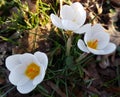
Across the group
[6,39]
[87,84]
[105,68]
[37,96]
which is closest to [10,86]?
[37,96]

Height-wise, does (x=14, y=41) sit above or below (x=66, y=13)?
below

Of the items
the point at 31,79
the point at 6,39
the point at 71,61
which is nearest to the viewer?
the point at 31,79

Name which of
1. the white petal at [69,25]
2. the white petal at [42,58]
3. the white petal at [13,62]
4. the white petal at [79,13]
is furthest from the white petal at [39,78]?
the white petal at [79,13]

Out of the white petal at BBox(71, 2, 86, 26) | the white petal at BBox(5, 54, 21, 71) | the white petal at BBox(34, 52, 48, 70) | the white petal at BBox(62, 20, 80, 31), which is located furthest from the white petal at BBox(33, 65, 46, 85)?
the white petal at BBox(71, 2, 86, 26)

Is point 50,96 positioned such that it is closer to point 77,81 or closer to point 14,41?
point 77,81

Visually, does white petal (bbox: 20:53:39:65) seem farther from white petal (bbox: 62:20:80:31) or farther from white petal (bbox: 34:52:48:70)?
white petal (bbox: 62:20:80:31)
